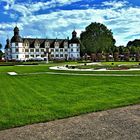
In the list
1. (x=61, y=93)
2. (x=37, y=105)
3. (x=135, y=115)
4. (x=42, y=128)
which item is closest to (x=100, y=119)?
(x=135, y=115)

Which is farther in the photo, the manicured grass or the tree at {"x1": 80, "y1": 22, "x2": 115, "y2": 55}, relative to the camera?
the tree at {"x1": 80, "y1": 22, "x2": 115, "y2": 55}

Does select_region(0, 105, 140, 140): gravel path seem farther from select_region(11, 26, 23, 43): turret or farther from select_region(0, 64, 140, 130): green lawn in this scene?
select_region(11, 26, 23, 43): turret

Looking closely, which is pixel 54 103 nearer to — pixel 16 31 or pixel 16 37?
pixel 16 37

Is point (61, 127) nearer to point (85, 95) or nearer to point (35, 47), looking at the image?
point (85, 95)

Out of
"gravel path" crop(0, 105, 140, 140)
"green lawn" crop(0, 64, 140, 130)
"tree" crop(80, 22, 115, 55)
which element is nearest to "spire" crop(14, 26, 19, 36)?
"tree" crop(80, 22, 115, 55)

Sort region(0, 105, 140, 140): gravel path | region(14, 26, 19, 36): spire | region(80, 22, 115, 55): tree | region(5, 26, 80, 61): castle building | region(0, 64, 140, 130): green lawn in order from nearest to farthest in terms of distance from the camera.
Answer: region(0, 105, 140, 140): gravel path, region(0, 64, 140, 130): green lawn, region(80, 22, 115, 55): tree, region(14, 26, 19, 36): spire, region(5, 26, 80, 61): castle building

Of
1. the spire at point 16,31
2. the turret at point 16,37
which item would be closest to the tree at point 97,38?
the turret at point 16,37

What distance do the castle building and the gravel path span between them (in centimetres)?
10078

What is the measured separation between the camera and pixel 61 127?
7.41 m

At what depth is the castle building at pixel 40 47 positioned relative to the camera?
108 meters

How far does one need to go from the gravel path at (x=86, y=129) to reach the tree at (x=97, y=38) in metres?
85.2

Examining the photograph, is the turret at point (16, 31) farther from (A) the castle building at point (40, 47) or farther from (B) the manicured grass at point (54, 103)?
(B) the manicured grass at point (54, 103)

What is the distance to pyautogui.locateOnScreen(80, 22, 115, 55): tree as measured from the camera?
9306 centimetres

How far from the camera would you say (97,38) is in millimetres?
94188
